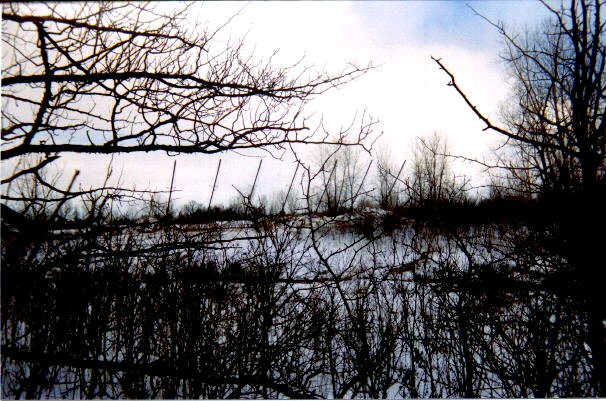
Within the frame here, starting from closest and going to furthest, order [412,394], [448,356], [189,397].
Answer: [189,397]
[412,394]
[448,356]

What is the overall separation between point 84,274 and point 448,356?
3378 mm

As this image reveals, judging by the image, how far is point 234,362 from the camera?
3.04 m

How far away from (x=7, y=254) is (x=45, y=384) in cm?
103

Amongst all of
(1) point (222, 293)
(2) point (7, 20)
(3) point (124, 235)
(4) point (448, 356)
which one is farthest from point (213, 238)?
(4) point (448, 356)

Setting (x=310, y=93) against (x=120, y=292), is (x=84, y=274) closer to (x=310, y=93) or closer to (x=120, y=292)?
(x=120, y=292)

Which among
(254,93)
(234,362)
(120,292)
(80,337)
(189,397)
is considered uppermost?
(254,93)

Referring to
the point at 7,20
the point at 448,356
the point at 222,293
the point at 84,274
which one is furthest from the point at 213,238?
the point at 448,356

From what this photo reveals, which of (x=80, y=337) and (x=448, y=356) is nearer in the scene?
(x=80, y=337)

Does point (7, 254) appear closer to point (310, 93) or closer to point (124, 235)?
point (124, 235)

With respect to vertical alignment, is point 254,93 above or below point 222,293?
above

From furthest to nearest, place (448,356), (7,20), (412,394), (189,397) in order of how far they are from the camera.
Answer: (448,356) → (412,394) → (189,397) → (7,20)

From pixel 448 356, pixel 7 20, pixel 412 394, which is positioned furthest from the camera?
pixel 448 356

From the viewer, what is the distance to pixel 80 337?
2889mm

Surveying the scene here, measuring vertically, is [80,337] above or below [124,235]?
below
